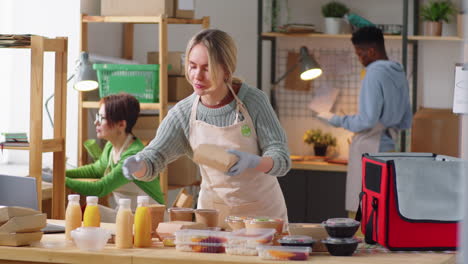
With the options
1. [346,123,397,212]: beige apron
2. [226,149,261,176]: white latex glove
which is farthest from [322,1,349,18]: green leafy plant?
[226,149,261,176]: white latex glove

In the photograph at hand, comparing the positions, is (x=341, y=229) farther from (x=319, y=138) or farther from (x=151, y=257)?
(x=319, y=138)

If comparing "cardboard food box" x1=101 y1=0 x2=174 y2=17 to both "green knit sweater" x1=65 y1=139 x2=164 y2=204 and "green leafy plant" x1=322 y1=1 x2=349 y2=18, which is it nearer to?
"green knit sweater" x1=65 y1=139 x2=164 y2=204

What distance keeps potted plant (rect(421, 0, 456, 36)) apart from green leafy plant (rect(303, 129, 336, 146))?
105 centimetres

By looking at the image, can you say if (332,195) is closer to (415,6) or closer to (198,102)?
(415,6)

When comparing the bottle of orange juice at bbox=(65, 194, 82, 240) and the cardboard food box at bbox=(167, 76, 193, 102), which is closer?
the bottle of orange juice at bbox=(65, 194, 82, 240)

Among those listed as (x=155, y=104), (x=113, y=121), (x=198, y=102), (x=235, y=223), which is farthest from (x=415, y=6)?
(x=235, y=223)

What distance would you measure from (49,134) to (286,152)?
233 centimetres

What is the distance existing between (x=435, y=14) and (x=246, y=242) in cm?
371

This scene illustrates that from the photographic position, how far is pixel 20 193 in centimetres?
346

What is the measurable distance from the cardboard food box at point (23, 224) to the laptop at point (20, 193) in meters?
0.28

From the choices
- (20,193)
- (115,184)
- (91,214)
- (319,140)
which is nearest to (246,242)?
(91,214)

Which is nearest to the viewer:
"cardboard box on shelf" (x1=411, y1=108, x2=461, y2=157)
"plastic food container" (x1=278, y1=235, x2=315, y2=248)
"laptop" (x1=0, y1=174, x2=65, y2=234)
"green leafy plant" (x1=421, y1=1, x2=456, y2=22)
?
"plastic food container" (x1=278, y1=235, x2=315, y2=248)

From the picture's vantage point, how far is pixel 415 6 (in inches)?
250

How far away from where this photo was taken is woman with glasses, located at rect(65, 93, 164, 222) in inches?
181
